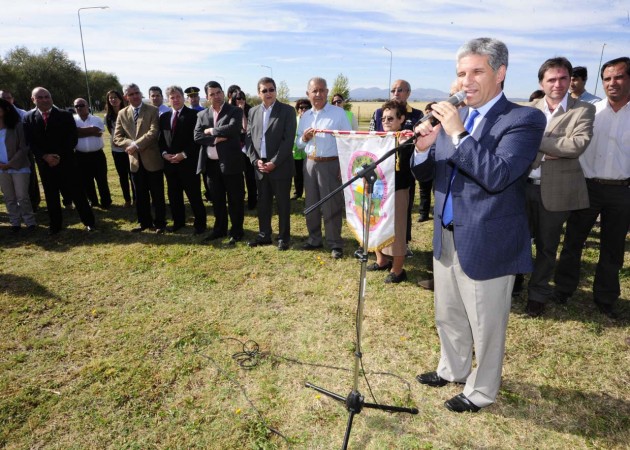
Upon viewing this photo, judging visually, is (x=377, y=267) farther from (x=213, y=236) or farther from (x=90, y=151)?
(x=90, y=151)

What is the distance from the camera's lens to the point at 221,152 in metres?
6.39

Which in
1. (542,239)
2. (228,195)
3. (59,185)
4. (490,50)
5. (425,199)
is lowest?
(425,199)

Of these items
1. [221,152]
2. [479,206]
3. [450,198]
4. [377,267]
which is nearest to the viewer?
[479,206]

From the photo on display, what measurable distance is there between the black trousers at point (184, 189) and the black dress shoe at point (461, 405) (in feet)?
17.9

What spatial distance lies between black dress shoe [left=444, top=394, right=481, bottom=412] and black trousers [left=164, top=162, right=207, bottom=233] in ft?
17.9

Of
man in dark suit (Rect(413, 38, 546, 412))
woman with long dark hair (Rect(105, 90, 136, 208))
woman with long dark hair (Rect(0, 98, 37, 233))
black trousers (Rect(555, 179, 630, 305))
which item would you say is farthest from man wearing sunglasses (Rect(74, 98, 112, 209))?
black trousers (Rect(555, 179, 630, 305))

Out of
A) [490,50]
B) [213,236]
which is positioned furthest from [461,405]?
[213,236]

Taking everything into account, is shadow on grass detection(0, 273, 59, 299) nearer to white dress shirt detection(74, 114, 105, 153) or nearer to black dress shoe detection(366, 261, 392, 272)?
white dress shirt detection(74, 114, 105, 153)

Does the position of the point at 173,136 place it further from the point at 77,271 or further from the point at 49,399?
the point at 49,399

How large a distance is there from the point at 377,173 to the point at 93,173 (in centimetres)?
708

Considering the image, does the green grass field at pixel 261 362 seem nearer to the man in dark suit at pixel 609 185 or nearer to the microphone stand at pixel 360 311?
the microphone stand at pixel 360 311

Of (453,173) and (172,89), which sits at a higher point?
(172,89)

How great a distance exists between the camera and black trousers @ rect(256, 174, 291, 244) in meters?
6.27

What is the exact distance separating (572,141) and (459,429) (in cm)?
285
